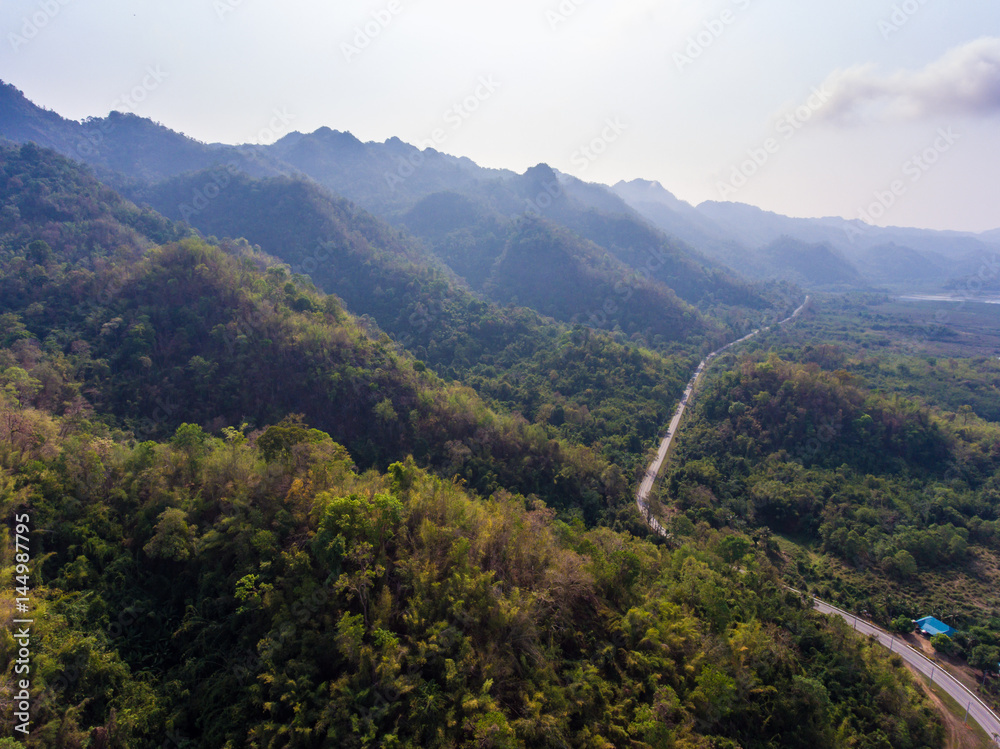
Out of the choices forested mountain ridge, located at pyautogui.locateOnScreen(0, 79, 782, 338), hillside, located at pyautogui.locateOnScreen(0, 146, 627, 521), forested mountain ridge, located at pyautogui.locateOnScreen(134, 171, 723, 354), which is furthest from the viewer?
forested mountain ridge, located at pyautogui.locateOnScreen(0, 79, 782, 338)

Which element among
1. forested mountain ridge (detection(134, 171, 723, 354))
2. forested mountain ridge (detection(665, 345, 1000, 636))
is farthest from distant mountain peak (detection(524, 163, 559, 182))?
forested mountain ridge (detection(665, 345, 1000, 636))

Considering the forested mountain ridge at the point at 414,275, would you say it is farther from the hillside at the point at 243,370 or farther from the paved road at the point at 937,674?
the paved road at the point at 937,674

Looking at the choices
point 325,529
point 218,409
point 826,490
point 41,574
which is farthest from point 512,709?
point 826,490

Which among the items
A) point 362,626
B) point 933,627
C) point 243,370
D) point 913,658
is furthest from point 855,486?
point 243,370

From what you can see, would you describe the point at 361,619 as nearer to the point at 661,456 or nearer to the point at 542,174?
the point at 661,456

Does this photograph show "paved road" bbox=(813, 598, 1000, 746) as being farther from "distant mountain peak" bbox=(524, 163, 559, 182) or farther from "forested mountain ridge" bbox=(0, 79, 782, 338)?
"distant mountain peak" bbox=(524, 163, 559, 182)
